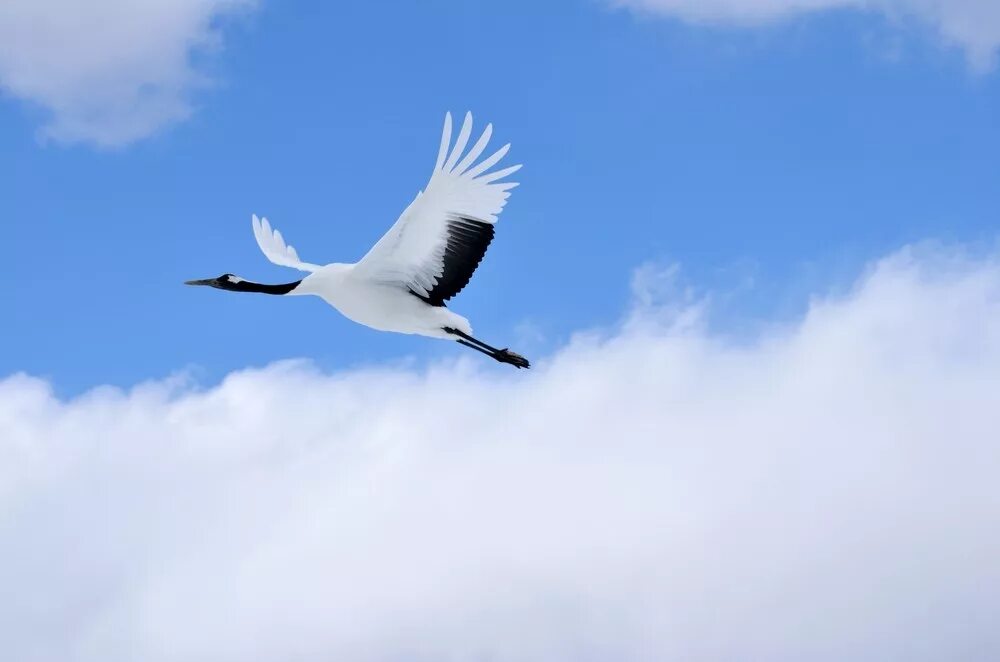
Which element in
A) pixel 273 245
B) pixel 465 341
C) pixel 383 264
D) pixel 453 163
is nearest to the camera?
pixel 453 163

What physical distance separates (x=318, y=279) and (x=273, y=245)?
2.54 m

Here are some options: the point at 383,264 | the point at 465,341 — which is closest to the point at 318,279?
the point at 383,264

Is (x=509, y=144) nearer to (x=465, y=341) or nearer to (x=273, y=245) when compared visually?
(x=465, y=341)

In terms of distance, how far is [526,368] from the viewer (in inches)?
609

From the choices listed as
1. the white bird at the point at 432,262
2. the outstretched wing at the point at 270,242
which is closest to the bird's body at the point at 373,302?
the white bird at the point at 432,262

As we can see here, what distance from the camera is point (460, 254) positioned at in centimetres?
1408

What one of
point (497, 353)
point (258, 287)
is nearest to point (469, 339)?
point (497, 353)

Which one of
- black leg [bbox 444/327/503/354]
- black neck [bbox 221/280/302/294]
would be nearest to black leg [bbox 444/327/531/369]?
black leg [bbox 444/327/503/354]

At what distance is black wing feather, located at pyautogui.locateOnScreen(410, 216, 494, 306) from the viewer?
1377 cm

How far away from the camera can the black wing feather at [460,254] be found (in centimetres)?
1377

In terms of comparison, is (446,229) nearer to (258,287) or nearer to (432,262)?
(432,262)

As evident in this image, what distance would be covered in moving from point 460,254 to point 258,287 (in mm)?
2740

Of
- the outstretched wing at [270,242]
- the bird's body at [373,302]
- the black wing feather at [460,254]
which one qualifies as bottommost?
the bird's body at [373,302]

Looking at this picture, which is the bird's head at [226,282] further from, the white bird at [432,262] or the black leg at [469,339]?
the black leg at [469,339]
